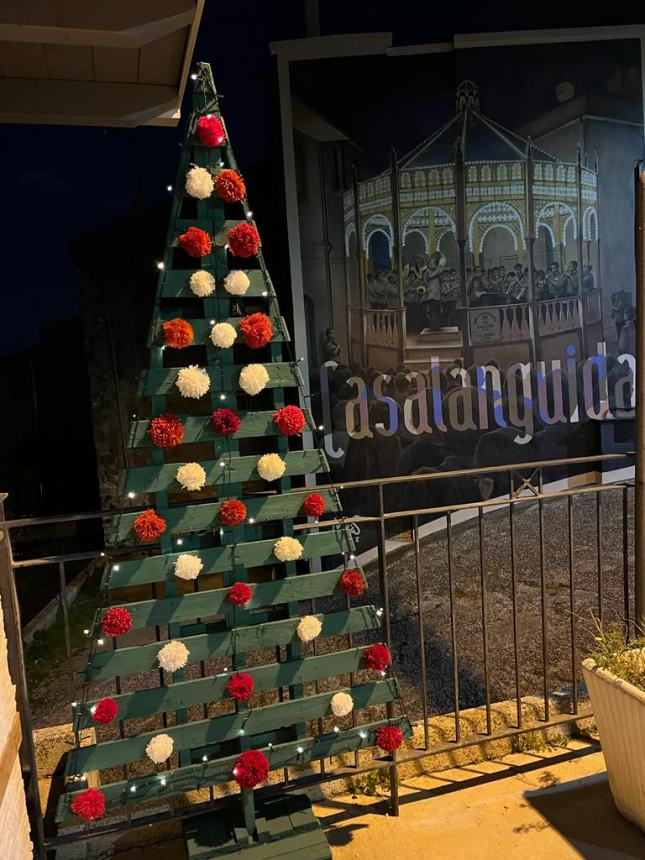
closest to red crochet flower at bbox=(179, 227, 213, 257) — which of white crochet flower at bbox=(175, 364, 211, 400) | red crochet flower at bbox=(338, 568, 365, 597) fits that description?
white crochet flower at bbox=(175, 364, 211, 400)

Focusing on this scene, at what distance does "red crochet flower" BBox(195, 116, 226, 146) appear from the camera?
236 centimetres

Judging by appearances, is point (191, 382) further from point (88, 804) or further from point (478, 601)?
point (478, 601)

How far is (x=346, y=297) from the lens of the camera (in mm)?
6703

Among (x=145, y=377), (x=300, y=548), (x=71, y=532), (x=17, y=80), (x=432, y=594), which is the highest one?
(x=17, y=80)

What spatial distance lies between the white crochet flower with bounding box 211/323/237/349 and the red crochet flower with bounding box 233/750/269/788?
1.50 metres

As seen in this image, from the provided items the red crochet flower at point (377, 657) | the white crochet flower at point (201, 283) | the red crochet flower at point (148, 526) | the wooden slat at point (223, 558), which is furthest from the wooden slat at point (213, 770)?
the white crochet flower at point (201, 283)

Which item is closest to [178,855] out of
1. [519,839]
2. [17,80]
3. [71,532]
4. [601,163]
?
[519,839]

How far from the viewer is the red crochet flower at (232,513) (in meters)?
2.42

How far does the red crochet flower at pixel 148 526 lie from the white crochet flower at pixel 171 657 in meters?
0.40

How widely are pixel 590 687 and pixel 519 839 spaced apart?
652 mm

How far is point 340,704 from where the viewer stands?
256 centimetres

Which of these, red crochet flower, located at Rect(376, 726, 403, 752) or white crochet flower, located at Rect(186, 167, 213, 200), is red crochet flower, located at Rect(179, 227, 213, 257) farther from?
red crochet flower, located at Rect(376, 726, 403, 752)

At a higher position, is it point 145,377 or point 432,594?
point 145,377

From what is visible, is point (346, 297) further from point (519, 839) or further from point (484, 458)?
point (519, 839)
